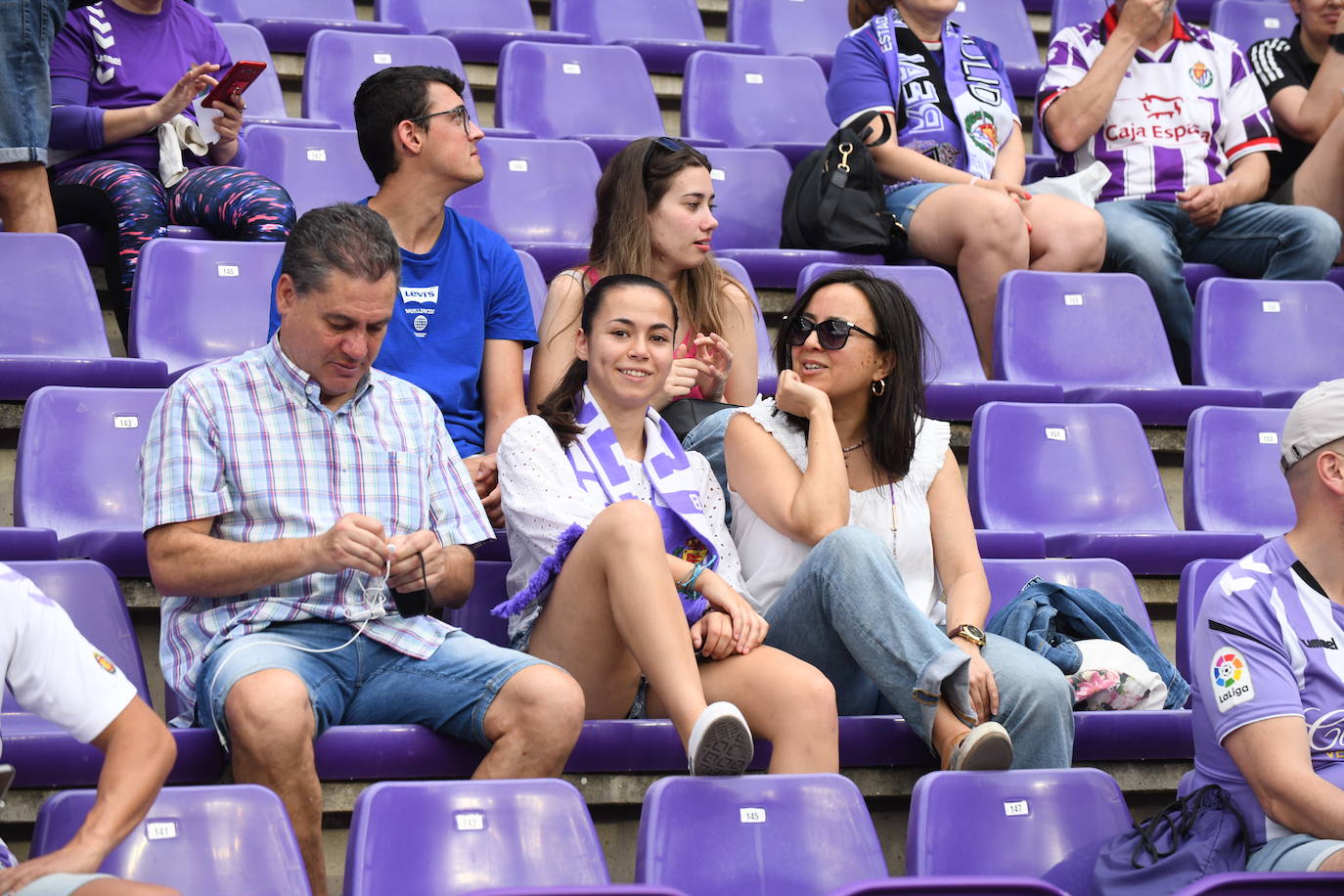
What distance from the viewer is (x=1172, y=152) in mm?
4457

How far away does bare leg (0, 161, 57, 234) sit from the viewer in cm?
341

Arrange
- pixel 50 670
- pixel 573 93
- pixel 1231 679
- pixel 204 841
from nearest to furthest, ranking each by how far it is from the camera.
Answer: pixel 50 670 < pixel 204 841 < pixel 1231 679 < pixel 573 93

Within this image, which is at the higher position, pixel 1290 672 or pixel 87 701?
pixel 87 701

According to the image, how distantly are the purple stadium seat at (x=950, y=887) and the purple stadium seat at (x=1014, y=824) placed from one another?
0.36 metres

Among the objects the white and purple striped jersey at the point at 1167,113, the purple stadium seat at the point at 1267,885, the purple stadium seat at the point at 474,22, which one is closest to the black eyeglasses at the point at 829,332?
the purple stadium seat at the point at 1267,885

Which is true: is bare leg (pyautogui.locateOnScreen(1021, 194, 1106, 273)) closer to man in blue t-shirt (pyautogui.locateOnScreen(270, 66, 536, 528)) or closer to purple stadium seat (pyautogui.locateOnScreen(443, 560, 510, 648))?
man in blue t-shirt (pyautogui.locateOnScreen(270, 66, 536, 528))

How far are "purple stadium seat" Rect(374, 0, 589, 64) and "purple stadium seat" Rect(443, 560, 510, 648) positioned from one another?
2435 millimetres

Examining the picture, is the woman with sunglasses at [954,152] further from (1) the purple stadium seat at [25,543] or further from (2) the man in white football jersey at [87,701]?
(2) the man in white football jersey at [87,701]

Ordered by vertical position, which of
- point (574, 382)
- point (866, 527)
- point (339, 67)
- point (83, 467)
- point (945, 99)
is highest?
point (339, 67)

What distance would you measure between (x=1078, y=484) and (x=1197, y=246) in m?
1.28

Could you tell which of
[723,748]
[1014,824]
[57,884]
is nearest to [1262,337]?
[1014,824]

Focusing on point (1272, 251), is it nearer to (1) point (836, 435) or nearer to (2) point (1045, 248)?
(2) point (1045, 248)

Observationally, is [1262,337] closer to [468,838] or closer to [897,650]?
[897,650]

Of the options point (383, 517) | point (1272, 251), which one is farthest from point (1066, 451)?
point (383, 517)
